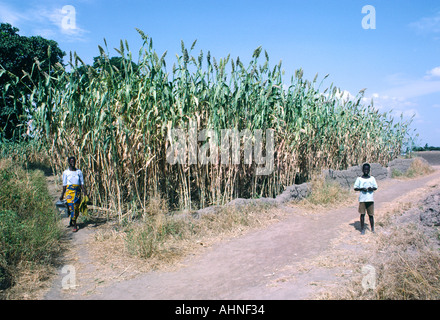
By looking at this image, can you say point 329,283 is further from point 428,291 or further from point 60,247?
point 60,247

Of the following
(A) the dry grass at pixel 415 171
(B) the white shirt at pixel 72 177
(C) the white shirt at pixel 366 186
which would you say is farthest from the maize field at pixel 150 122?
(A) the dry grass at pixel 415 171

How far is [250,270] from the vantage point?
407 centimetres

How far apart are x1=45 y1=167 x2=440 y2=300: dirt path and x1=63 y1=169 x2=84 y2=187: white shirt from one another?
872 mm

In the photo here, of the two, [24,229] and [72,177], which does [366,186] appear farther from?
[24,229]

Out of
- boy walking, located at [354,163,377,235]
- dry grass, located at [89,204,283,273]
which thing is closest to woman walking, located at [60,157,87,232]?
dry grass, located at [89,204,283,273]

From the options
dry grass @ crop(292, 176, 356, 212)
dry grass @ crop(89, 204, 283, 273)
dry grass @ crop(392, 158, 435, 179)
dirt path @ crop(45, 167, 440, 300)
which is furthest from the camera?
dry grass @ crop(392, 158, 435, 179)

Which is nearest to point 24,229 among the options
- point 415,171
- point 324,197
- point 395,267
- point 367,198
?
point 395,267

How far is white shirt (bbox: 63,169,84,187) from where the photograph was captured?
5.60m

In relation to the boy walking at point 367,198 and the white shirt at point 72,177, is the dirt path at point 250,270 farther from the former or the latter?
the white shirt at point 72,177

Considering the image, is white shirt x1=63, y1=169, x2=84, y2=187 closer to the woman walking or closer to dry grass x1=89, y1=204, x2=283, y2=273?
the woman walking

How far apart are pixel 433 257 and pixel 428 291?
481 mm

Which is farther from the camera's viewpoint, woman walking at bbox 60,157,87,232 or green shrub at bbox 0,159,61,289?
woman walking at bbox 60,157,87,232

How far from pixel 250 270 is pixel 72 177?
3.61 metres
